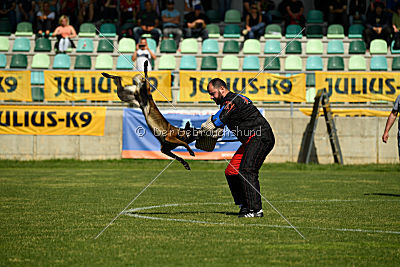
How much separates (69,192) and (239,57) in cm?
1441

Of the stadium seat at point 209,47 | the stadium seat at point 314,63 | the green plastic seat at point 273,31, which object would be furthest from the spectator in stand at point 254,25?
the stadium seat at point 314,63

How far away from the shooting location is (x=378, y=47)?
26797 mm

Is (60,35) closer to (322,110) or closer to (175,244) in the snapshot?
(322,110)

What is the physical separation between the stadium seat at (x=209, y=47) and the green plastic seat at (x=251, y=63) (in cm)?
146

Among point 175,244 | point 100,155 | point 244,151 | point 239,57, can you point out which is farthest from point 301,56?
point 175,244

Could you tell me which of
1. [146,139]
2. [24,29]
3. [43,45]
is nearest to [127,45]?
[43,45]

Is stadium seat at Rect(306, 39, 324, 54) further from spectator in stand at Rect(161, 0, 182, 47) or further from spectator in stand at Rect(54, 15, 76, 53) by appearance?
spectator in stand at Rect(54, 15, 76, 53)

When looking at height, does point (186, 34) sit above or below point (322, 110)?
above

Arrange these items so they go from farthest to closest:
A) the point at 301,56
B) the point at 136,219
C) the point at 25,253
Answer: the point at 301,56 < the point at 136,219 < the point at 25,253

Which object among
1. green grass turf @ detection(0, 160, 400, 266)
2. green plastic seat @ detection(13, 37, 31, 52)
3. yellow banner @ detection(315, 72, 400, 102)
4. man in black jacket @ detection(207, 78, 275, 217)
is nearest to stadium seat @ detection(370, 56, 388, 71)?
yellow banner @ detection(315, 72, 400, 102)

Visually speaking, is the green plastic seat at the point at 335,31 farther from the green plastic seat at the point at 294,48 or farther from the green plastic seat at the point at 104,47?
the green plastic seat at the point at 104,47

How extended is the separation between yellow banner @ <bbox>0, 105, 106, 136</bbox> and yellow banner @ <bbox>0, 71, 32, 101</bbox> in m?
0.66

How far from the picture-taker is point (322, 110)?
79.2ft

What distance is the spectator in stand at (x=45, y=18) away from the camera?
96.2 ft
